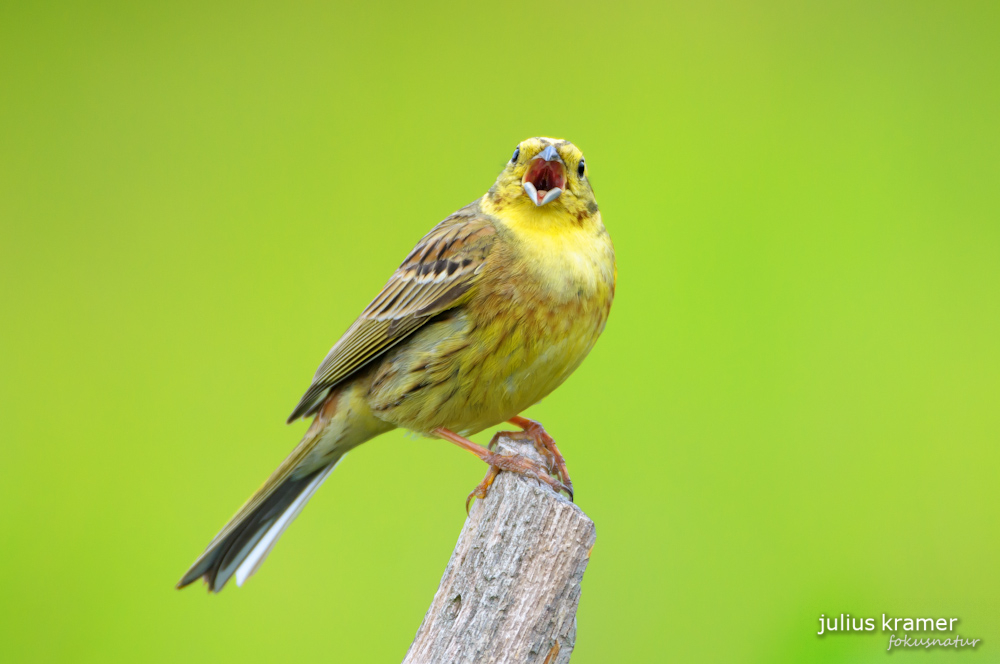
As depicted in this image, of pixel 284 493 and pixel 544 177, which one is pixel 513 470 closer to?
pixel 544 177

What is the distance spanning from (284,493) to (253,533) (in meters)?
0.22

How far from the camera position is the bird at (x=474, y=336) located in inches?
129

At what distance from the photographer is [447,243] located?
362 centimetres

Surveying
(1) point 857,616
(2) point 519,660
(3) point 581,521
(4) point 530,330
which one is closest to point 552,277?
(4) point 530,330

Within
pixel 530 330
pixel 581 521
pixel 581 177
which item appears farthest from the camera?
pixel 581 177

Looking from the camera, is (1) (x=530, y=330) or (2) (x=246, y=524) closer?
(1) (x=530, y=330)

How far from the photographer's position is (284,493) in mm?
3814

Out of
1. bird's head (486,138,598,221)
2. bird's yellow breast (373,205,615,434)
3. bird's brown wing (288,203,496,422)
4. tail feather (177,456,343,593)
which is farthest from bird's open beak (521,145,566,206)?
tail feather (177,456,343,593)

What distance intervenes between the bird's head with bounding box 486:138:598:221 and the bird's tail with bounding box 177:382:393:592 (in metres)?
1.07

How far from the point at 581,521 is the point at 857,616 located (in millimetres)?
1928

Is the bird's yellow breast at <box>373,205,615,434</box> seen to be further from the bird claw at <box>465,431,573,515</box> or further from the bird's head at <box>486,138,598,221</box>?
the bird claw at <box>465,431,573,515</box>

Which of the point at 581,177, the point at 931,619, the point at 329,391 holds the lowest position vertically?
Result: the point at 329,391

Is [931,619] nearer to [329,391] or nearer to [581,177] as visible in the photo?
[581,177]

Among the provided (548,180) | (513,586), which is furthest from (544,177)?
(513,586)
